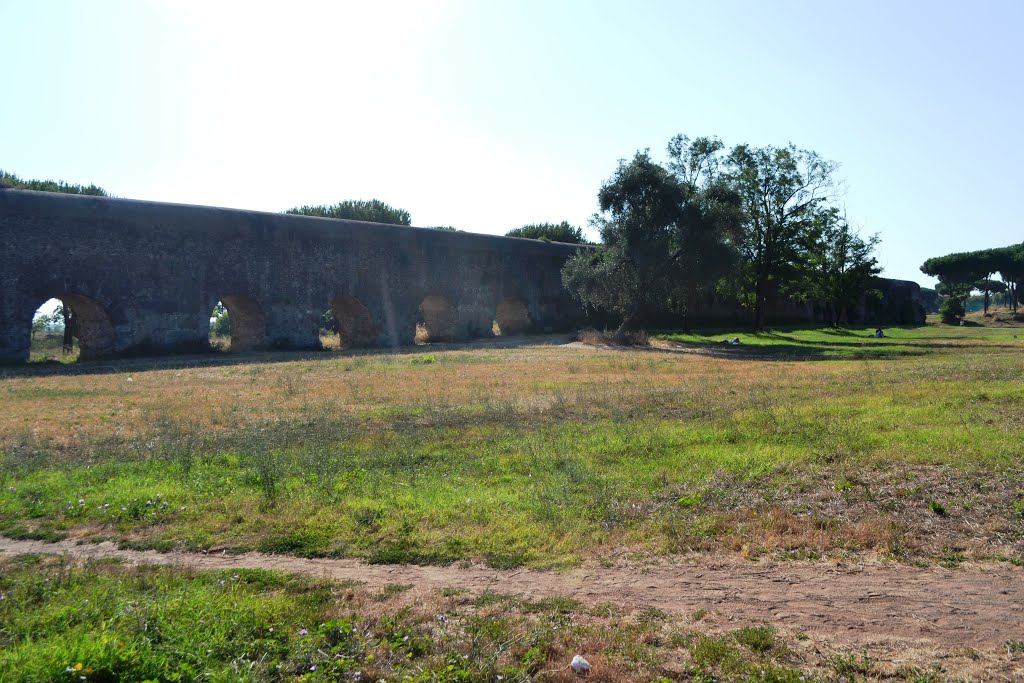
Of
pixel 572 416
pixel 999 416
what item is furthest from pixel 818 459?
pixel 572 416

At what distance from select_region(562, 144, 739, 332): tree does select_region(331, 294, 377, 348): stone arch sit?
7.61 m

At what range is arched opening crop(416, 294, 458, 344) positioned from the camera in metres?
28.9

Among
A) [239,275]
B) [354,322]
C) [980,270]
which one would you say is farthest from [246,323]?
[980,270]

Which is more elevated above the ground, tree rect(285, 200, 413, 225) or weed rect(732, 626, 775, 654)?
tree rect(285, 200, 413, 225)

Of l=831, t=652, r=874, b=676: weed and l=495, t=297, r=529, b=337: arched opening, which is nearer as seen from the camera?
l=831, t=652, r=874, b=676: weed

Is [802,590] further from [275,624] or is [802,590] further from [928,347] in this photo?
[928,347]

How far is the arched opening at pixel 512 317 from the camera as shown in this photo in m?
32.3

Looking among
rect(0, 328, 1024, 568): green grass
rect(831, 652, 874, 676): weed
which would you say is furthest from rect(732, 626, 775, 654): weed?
rect(0, 328, 1024, 568): green grass

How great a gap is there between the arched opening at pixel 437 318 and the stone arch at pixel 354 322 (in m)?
2.88

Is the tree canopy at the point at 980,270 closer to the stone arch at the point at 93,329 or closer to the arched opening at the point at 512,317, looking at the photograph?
the arched opening at the point at 512,317

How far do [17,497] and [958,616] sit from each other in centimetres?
658

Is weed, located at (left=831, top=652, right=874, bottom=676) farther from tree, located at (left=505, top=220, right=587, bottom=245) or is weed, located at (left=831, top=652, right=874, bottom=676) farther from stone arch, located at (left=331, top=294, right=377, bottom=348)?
tree, located at (left=505, top=220, right=587, bottom=245)

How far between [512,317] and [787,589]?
93.2 ft

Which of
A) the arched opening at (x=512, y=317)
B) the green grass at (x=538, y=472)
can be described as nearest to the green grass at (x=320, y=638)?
the green grass at (x=538, y=472)
